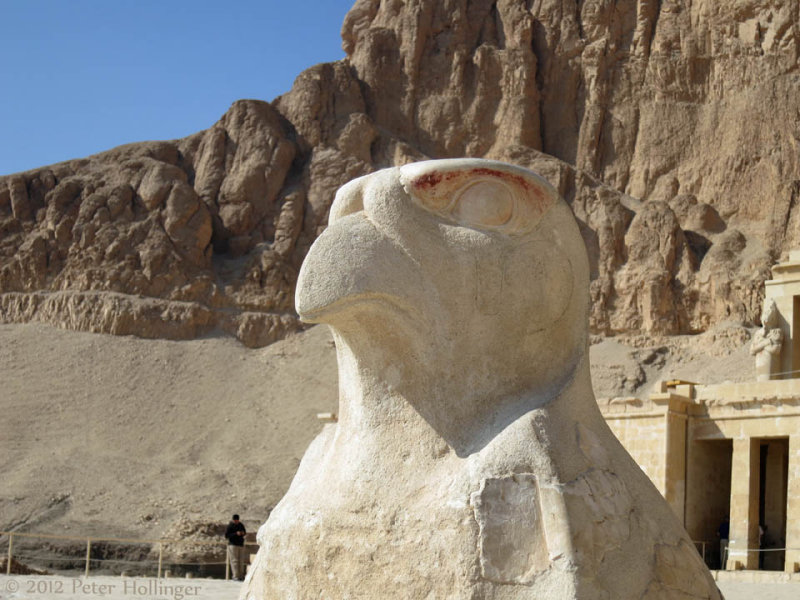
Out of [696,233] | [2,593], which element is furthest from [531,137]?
[2,593]

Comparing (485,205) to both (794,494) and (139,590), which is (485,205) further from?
(794,494)

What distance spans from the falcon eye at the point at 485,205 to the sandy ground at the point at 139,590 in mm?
6656

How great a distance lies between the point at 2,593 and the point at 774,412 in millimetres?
12717

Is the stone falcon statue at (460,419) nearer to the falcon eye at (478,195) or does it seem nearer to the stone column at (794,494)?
the falcon eye at (478,195)

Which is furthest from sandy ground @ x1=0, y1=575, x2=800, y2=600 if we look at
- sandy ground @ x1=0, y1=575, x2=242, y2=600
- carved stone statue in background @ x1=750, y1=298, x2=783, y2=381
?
carved stone statue in background @ x1=750, y1=298, x2=783, y2=381

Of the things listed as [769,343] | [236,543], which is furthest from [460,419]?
[769,343]

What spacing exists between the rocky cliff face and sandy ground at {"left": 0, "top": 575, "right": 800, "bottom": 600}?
35.6 meters

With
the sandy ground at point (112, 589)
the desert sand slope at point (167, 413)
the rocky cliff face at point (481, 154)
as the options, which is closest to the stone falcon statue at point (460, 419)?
the sandy ground at point (112, 589)

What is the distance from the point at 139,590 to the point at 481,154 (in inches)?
1929

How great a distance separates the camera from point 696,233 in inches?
2035

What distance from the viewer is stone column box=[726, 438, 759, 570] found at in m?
18.4

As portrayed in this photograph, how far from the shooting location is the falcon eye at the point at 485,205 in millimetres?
4082

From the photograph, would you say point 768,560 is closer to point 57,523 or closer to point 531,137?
point 57,523

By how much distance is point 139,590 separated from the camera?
10945 millimetres
